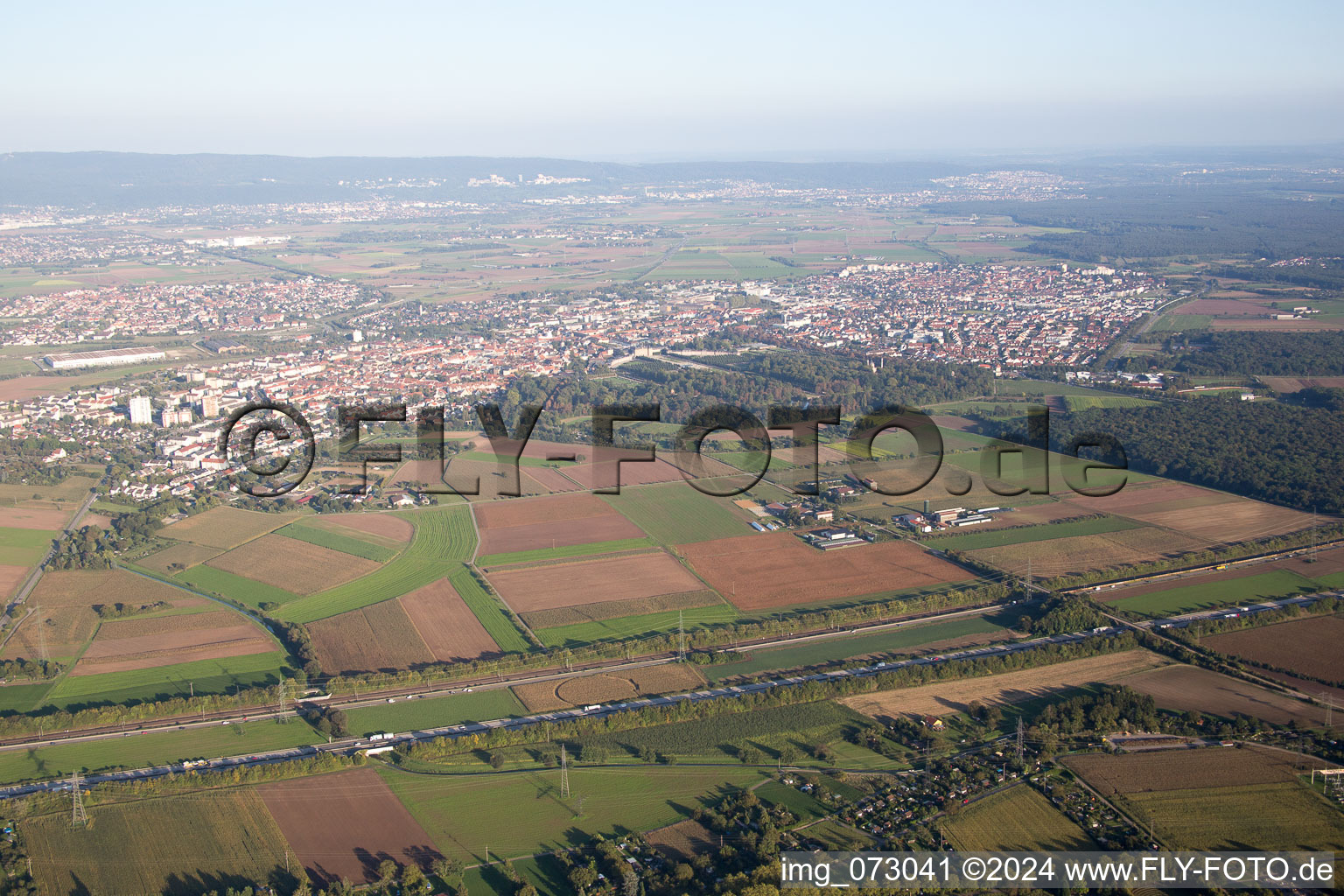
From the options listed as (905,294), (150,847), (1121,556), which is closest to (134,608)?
(150,847)

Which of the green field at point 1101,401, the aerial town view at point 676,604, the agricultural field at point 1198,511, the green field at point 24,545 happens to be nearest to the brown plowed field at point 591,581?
the aerial town view at point 676,604

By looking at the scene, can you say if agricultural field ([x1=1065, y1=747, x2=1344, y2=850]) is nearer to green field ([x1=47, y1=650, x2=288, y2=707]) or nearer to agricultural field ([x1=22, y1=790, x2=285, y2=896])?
agricultural field ([x1=22, y1=790, x2=285, y2=896])

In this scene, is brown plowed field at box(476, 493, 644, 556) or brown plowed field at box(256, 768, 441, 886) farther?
brown plowed field at box(476, 493, 644, 556)

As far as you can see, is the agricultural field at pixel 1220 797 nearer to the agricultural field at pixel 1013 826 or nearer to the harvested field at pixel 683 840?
the agricultural field at pixel 1013 826

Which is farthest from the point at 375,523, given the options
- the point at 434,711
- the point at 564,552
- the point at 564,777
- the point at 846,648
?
the point at 564,777

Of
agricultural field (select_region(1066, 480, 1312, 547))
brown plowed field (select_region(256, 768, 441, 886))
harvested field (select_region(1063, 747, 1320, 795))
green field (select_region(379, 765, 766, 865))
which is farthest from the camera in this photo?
agricultural field (select_region(1066, 480, 1312, 547))

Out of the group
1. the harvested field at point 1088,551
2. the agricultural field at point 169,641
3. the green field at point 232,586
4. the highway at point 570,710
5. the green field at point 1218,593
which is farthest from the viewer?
the harvested field at point 1088,551

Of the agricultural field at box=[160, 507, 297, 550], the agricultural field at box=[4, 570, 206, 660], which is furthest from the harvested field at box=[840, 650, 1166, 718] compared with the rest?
the agricultural field at box=[160, 507, 297, 550]

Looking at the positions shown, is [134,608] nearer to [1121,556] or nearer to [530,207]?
[1121,556]
